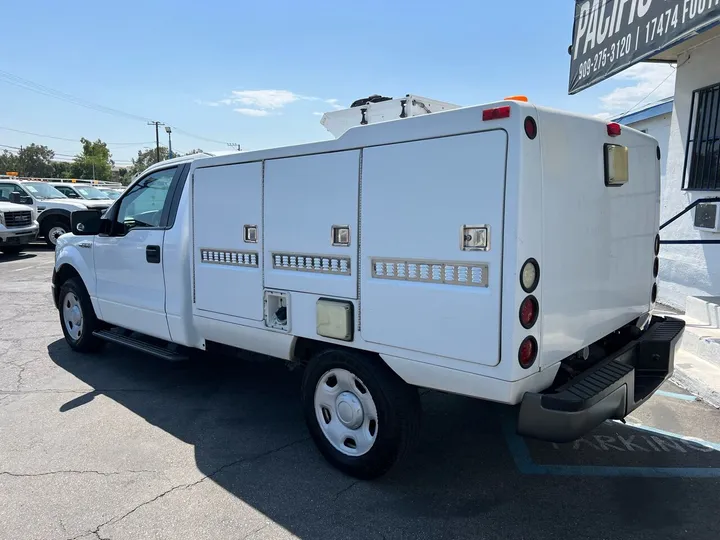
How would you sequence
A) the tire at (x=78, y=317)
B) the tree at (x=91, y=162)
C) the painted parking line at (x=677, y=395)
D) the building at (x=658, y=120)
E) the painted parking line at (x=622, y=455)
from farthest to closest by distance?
the tree at (x=91, y=162) < the building at (x=658, y=120) < the tire at (x=78, y=317) < the painted parking line at (x=677, y=395) < the painted parking line at (x=622, y=455)

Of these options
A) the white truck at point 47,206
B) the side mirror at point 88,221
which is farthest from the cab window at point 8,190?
the side mirror at point 88,221

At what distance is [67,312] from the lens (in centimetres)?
632

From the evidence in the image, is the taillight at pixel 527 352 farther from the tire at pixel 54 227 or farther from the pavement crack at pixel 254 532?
the tire at pixel 54 227

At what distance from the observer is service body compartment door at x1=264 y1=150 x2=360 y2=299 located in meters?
3.21

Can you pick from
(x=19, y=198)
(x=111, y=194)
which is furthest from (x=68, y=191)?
(x=19, y=198)

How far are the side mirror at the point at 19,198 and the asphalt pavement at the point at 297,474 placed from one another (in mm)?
13217

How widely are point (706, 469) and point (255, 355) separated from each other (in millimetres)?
3263

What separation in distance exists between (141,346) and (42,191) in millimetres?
Result: 15145

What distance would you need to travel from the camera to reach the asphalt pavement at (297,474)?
296cm

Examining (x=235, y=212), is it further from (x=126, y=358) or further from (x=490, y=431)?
(x=126, y=358)

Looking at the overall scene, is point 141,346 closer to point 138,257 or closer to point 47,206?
point 138,257

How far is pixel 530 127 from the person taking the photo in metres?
2.59

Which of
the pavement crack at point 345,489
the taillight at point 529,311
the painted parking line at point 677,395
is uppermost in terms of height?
the taillight at point 529,311

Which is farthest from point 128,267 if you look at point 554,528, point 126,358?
point 554,528
